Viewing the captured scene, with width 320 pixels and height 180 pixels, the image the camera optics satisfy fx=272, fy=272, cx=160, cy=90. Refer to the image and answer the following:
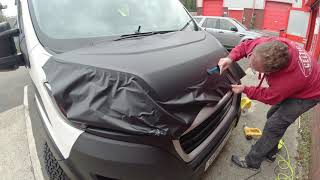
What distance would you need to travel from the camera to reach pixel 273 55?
7.20ft

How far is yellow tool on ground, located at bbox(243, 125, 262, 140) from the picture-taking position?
3.50 m

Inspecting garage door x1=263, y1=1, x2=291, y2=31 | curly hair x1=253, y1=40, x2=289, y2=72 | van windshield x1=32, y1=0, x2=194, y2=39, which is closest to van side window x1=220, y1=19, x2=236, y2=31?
van windshield x1=32, y1=0, x2=194, y2=39

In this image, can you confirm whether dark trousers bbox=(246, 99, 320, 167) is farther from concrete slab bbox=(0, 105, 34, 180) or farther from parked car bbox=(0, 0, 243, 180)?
concrete slab bbox=(0, 105, 34, 180)

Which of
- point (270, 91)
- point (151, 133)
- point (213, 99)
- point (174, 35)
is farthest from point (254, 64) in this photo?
point (151, 133)

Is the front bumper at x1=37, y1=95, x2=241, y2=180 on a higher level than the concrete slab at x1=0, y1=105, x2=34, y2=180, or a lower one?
higher

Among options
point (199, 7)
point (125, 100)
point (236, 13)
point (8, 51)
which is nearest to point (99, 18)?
point (8, 51)

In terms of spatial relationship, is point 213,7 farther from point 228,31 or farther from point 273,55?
point 273,55

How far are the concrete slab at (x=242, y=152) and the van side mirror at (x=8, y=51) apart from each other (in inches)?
90.6

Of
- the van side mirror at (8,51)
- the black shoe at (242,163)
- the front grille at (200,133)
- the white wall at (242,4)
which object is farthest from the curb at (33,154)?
the white wall at (242,4)

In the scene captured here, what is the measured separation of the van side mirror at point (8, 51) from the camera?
2707 millimetres

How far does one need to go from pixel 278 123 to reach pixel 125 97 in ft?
5.63

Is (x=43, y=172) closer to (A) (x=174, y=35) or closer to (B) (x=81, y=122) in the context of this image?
(B) (x=81, y=122)

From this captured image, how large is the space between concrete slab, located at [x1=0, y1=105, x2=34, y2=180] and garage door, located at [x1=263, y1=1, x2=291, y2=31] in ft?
69.3

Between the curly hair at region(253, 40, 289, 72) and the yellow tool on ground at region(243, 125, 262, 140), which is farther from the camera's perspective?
the yellow tool on ground at region(243, 125, 262, 140)
